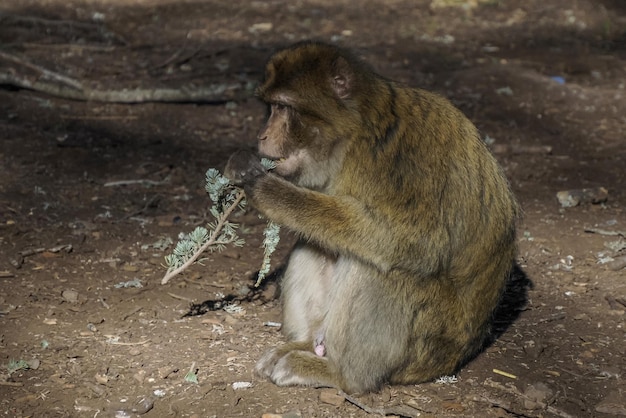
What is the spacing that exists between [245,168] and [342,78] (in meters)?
0.66

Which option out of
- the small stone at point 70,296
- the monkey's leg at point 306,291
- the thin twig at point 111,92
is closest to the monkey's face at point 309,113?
the monkey's leg at point 306,291

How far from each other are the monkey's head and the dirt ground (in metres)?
1.14

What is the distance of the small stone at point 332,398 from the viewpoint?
15.0 ft

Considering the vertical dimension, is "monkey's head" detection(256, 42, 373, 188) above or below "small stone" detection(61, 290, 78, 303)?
above

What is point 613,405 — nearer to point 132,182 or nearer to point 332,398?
point 332,398

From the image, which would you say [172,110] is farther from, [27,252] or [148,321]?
[148,321]

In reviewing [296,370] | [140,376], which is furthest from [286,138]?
[140,376]

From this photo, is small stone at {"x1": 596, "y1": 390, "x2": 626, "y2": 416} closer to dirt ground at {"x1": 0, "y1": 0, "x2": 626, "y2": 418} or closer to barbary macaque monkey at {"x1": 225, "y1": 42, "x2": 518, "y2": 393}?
→ dirt ground at {"x1": 0, "y1": 0, "x2": 626, "y2": 418}

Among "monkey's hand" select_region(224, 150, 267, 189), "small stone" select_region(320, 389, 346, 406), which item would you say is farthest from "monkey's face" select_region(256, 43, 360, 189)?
"small stone" select_region(320, 389, 346, 406)

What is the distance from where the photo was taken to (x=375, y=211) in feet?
14.8

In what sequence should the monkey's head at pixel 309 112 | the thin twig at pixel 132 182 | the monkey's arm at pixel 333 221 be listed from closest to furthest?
1. the monkey's arm at pixel 333 221
2. the monkey's head at pixel 309 112
3. the thin twig at pixel 132 182

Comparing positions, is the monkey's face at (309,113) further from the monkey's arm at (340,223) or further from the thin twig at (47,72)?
the thin twig at (47,72)

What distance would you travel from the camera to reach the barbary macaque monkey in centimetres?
454

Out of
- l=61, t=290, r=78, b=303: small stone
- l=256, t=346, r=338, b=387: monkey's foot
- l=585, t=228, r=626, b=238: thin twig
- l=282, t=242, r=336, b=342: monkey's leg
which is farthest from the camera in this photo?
l=585, t=228, r=626, b=238: thin twig
